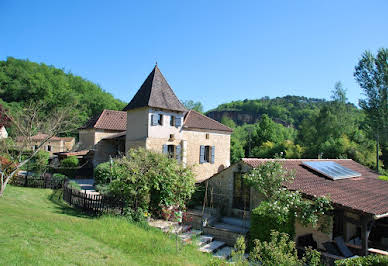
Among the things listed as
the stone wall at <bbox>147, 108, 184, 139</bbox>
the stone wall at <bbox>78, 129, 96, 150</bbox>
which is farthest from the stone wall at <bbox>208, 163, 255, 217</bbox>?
the stone wall at <bbox>78, 129, 96, 150</bbox>

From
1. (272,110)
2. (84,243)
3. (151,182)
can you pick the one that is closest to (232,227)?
(151,182)

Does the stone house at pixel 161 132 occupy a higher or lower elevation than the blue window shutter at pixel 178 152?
higher

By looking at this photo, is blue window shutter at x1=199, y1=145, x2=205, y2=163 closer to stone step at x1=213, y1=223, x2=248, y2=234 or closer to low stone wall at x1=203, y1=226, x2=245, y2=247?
stone step at x1=213, y1=223, x2=248, y2=234

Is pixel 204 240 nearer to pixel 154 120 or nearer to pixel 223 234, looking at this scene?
pixel 223 234

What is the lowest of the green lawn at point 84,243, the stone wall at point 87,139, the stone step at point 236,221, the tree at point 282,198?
the stone step at point 236,221

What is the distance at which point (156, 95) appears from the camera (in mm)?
19344

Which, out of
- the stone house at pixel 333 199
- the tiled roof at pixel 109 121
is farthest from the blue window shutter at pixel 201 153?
the tiled roof at pixel 109 121

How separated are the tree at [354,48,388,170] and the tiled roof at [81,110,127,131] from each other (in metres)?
24.7

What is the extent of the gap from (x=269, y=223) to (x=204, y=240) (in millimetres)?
2706

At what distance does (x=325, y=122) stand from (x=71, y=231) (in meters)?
35.8

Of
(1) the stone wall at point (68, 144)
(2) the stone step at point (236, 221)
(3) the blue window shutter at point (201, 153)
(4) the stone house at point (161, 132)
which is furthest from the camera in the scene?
(1) the stone wall at point (68, 144)

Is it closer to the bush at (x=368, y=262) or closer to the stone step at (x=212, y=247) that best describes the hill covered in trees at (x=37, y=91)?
the stone step at (x=212, y=247)

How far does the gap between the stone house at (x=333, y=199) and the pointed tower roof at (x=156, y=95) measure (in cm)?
766

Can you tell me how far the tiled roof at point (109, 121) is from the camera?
2489 centimetres
